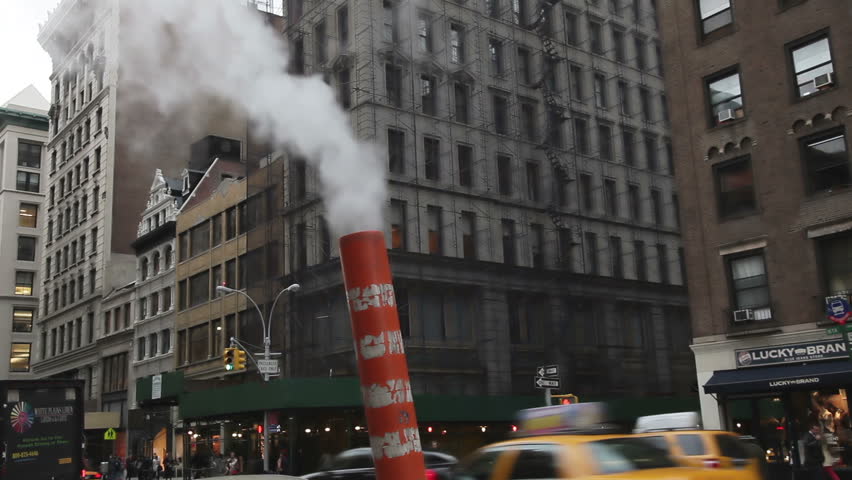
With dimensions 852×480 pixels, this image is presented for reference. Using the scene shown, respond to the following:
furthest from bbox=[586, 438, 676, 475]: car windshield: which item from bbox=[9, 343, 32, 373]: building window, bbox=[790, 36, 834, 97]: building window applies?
bbox=[9, 343, 32, 373]: building window

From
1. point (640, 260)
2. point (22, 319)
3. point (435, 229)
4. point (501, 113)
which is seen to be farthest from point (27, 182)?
point (640, 260)

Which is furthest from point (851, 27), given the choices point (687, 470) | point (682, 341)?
point (682, 341)

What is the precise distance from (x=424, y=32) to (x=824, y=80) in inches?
850

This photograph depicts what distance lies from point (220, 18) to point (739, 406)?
19945 millimetres

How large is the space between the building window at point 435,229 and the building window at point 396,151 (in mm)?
2374

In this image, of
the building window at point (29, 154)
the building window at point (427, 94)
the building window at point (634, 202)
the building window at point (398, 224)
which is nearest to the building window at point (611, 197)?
the building window at point (634, 202)

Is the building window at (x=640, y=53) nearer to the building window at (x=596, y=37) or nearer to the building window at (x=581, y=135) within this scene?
the building window at (x=596, y=37)

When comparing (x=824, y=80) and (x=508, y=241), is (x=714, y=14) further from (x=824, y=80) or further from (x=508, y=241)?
(x=508, y=241)

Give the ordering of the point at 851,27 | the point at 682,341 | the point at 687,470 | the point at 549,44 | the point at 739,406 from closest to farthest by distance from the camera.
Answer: the point at 687,470 → the point at 851,27 → the point at 739,406 → the point at 549,44 → the point at 682,341

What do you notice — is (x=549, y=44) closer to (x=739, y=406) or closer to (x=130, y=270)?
(x=739, y=406)

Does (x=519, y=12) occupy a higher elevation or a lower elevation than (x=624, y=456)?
higher

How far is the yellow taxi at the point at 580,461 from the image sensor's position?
9.30m

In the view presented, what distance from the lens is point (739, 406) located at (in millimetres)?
24703

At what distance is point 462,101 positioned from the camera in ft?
142
